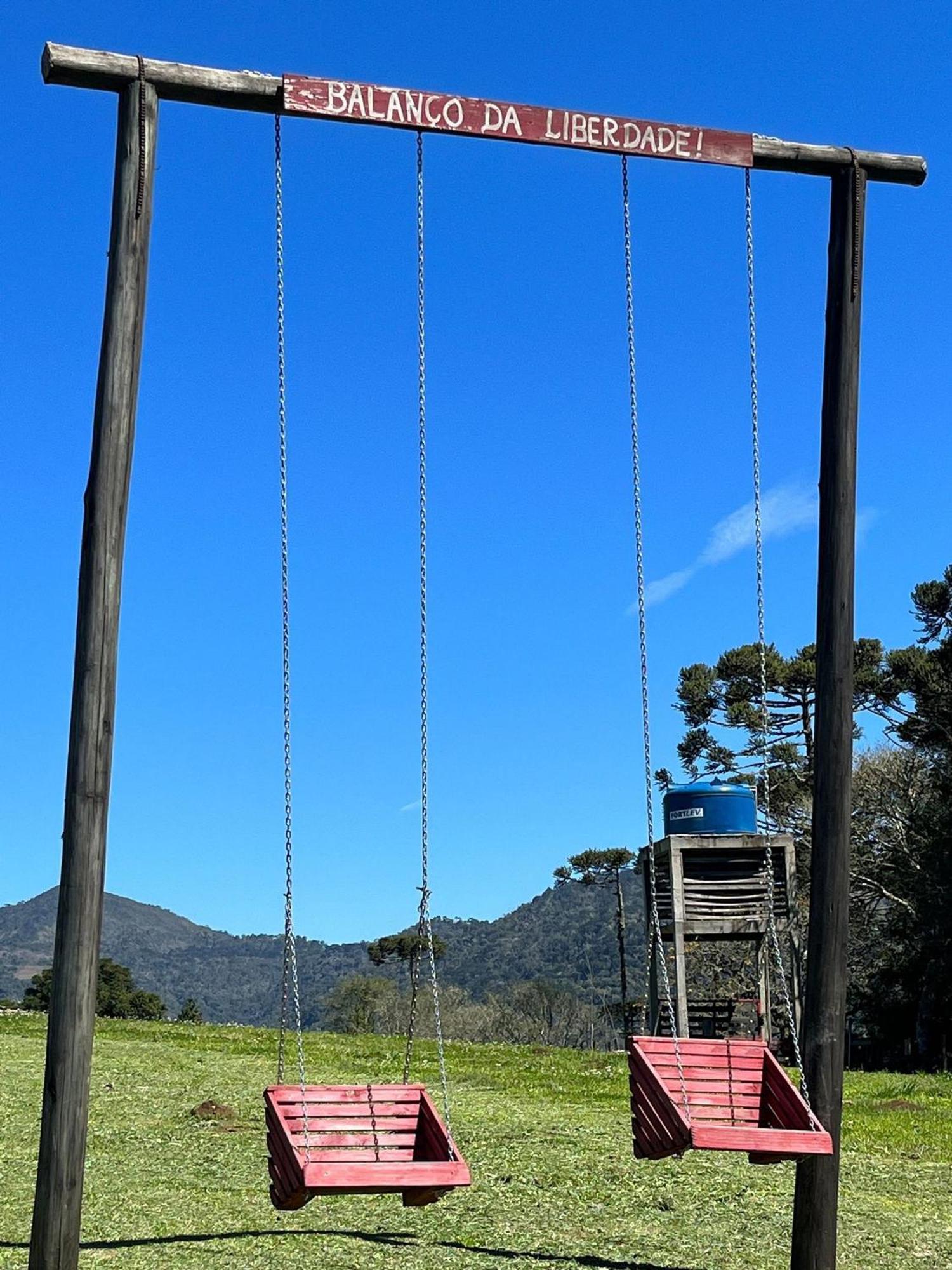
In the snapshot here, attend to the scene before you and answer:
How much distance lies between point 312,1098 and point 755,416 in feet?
13.6

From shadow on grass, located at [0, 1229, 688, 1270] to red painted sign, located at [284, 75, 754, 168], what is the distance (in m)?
5.87

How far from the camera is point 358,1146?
7121 mm

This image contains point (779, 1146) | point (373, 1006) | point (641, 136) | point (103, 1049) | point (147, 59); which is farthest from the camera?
point (373, 1006)

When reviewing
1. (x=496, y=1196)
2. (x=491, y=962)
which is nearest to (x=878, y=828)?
(x=496, y=1196)

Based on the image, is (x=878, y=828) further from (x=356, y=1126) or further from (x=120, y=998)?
(x=356, y=1126)

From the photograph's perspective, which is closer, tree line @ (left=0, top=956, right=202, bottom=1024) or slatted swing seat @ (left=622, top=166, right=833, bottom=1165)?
slatted swing seat @ (left=622, top=166, right=833, bottom=1165)

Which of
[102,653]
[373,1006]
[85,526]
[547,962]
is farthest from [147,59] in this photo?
[547,962]

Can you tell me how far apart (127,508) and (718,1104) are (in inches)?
167

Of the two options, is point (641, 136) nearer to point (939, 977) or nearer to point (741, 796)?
point (741, 796)

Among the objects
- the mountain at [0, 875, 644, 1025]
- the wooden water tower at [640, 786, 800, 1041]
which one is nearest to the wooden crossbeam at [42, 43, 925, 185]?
the wooden water tower at [640, 786, 800, 1041]

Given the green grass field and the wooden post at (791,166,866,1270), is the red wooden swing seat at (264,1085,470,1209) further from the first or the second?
the wooden post at (791,166,866,1270)

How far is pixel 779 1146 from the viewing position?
6.84 metres

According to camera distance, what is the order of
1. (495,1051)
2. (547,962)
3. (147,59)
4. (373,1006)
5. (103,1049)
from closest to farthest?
(147,59) → (103,1049) → (495,1051) → (373,1006) → (547,962)

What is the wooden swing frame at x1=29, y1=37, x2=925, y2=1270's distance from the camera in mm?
6844
